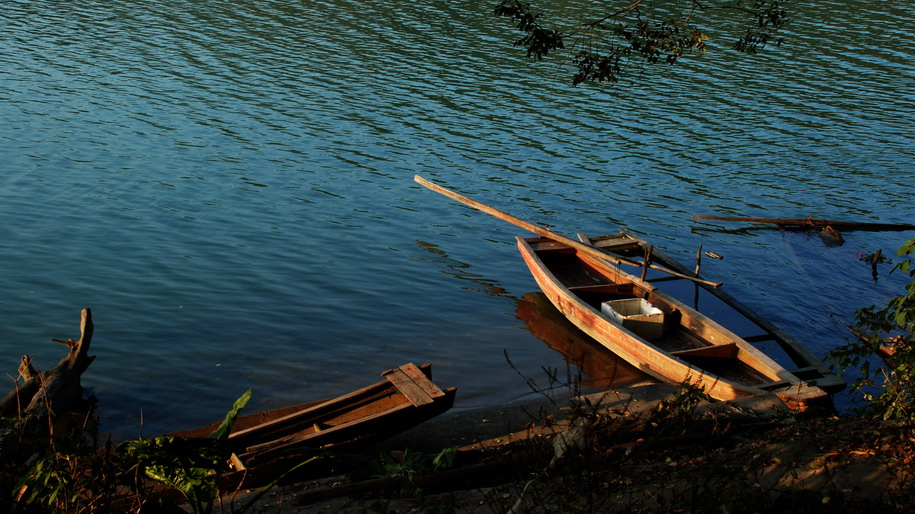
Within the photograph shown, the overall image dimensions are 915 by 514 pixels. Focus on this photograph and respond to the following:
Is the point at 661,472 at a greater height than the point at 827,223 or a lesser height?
greater

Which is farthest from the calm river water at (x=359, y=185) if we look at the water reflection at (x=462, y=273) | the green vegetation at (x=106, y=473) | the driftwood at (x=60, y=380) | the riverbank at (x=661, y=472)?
the green vegetation at (x=106, y=473)

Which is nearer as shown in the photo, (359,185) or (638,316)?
(638,316)

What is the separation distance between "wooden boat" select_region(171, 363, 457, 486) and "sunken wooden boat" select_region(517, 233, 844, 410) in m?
3.54

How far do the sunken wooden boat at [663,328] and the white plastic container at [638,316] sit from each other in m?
0.02

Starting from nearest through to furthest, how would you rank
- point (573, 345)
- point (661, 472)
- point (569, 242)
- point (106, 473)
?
1. point (106, 473)
2. point (661, 472)
3. point (573, 345)
4. point (569, 242)

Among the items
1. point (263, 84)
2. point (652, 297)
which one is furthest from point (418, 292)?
point (263, 84)

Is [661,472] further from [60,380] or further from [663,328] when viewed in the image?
[60,380]

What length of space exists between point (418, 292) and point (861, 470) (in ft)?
32.8

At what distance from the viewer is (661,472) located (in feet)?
27.4

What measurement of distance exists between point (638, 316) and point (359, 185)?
952 cm

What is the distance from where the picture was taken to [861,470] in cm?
798

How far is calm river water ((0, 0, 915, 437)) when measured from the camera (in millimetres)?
14469

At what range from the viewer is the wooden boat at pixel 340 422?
9.94 meters

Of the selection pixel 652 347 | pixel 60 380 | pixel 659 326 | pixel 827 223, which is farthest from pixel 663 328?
pixel 60 380
